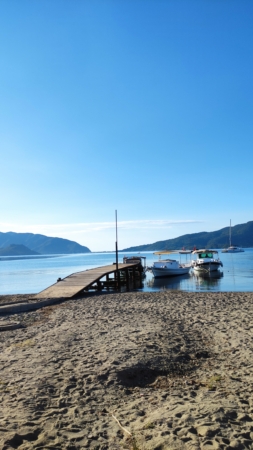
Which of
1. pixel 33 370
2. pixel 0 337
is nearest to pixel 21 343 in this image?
pixel 0 337

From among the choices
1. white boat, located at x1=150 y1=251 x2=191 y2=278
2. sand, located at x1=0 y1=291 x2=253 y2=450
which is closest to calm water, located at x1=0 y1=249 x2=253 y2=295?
white boat, located at x1=150 y1=251 x2=191 y2=278

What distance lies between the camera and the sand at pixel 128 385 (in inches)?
181

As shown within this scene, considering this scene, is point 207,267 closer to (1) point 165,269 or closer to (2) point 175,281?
(1) point 165,269

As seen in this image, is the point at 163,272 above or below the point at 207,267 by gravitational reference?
below

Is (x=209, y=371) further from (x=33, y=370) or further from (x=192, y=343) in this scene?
(x=33, y=370)

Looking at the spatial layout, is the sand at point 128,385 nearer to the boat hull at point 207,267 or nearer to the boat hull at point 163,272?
the boat hull at point 163,272

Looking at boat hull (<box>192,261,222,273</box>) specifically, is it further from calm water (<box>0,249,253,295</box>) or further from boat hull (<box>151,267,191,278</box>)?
boat hull (<box>151,267,191,278</box>)

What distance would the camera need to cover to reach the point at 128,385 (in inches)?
259

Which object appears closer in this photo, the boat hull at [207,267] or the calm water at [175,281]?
the calm water at [175,281]

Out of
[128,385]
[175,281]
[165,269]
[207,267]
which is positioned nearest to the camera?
[128,385]

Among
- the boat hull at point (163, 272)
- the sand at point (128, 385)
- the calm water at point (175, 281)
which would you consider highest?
the sand at point (128, 385)

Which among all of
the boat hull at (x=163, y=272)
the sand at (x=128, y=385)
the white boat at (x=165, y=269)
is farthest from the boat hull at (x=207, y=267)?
the sand at (x=128, y=385)

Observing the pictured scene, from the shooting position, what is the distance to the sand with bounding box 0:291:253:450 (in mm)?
4590

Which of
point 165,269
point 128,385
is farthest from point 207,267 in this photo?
point 128,385
